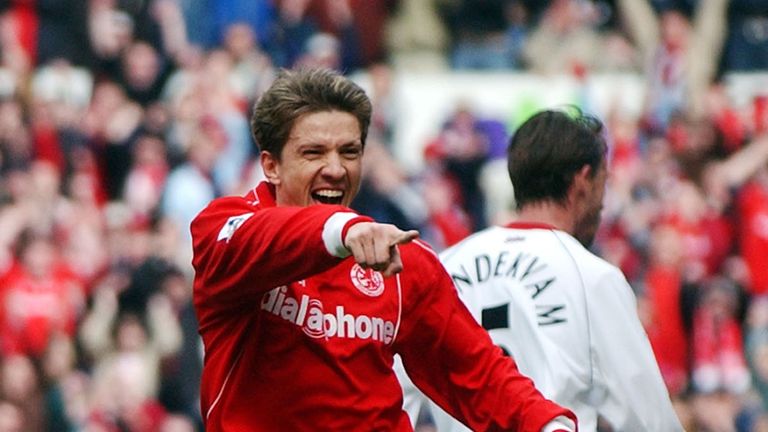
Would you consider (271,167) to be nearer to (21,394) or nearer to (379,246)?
(379,246)

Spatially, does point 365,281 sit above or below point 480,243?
above

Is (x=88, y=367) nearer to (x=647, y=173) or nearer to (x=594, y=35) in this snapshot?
(x=647, y=173)

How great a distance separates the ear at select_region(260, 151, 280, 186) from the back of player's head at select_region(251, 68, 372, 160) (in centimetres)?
2

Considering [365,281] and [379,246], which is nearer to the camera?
[379,246]

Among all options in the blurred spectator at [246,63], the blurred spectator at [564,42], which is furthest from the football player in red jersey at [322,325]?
the blurred spectator at [564,42]

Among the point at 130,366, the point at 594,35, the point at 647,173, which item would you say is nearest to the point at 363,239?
the point at 130,366

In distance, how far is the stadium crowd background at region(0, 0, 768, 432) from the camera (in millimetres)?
13773

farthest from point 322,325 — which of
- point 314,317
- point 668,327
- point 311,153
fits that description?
point 668,327

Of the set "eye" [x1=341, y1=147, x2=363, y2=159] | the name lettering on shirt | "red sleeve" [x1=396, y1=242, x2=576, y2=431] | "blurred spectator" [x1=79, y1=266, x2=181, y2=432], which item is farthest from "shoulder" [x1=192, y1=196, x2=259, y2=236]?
"blurred spectator" [x1=79, y1=266, x2=181, y2=432]

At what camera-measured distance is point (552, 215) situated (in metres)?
6.75

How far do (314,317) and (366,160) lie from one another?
1025cm

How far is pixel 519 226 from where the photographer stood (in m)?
6.77

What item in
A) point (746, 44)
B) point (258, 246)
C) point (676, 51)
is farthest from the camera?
point (746, 44)

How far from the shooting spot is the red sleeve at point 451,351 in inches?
216
